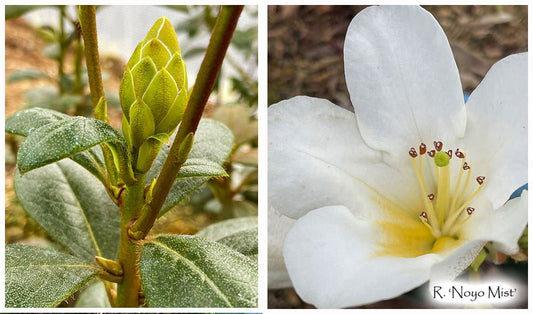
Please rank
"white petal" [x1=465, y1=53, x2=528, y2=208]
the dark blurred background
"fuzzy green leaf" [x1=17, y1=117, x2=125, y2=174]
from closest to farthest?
"fuzzy green leaf" [x1=17, y1=117, x2=125, y2=174], "white petal" [x1=465, y1=53, x2=528, y2=208], the dark blurred background

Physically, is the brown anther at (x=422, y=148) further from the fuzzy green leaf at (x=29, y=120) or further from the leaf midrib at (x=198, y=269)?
the fuzzy green leaf at (x=29, y=120)

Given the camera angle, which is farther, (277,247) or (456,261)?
(277,247)

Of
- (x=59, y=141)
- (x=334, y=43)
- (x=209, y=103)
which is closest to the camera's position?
(x=59, y=141)

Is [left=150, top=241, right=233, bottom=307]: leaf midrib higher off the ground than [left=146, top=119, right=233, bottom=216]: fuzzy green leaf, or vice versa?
[left=146, top=119, right=233, bottom=216]: fuzzy green leaf

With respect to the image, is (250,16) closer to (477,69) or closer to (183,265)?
(477,69)

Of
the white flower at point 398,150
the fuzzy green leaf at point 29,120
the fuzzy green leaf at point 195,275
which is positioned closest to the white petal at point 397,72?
the white flower at point 398,150

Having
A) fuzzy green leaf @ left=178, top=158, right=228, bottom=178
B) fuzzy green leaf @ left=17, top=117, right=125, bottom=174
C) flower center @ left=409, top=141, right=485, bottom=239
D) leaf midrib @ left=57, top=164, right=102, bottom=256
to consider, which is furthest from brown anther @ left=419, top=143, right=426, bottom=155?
leaf midrib @ left=57, top=164, right=102, bottom=256

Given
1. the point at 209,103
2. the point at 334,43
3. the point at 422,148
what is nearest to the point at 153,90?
the point at 422,148

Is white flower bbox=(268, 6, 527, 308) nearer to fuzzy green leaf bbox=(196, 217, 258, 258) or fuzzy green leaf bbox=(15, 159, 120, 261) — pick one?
fuzzy green leaf bbox=(196, 217, 258, 258)

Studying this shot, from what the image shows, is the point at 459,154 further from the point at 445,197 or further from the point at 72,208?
the point at 72,208
